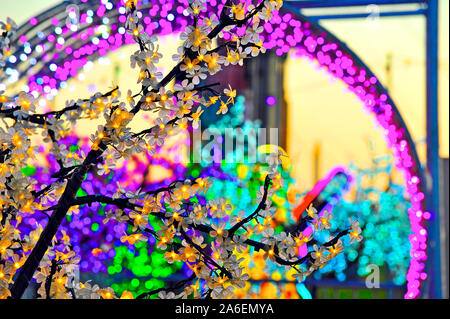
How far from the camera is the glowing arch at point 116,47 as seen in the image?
550cm

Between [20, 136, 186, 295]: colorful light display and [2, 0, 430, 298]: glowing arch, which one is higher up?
[2, 0, 430, 298]: glowing arch

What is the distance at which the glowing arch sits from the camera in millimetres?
5504

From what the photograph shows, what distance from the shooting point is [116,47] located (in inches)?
217

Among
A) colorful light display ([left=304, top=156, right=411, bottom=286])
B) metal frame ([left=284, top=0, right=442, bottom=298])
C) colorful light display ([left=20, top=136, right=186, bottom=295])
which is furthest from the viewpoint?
colorful light display ([left=304, top=156, right=411, bottom=286])

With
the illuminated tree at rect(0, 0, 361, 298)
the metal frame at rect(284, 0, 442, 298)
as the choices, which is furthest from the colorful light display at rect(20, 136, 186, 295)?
the illuminated tree at rect(0, 0, 361, 298)

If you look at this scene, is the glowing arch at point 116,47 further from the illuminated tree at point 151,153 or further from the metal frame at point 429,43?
the illuminated tree at point 151,153

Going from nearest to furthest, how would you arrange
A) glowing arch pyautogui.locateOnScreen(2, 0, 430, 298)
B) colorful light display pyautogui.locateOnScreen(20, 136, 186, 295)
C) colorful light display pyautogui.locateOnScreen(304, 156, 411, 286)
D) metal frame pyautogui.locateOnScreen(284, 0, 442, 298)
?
glowing arch pyautogui.locateOnScreen(2, 0, 430, 298) → metal frame pyautogui.locateOnScreen(284, 0, 442, 298) → colorful light display pyautogui.locateOnScreen(20, 136, 186, 295) → colorful light display pyautogui.locateOnScreen(304, 156, 411, 286)

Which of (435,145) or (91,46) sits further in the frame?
(435,145)

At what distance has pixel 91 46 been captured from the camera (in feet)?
18.3

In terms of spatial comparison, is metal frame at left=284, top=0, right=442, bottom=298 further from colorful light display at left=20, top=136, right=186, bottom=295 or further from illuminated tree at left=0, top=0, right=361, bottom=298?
illuminated tree at left=0, top=0, right=361, bottom=298
